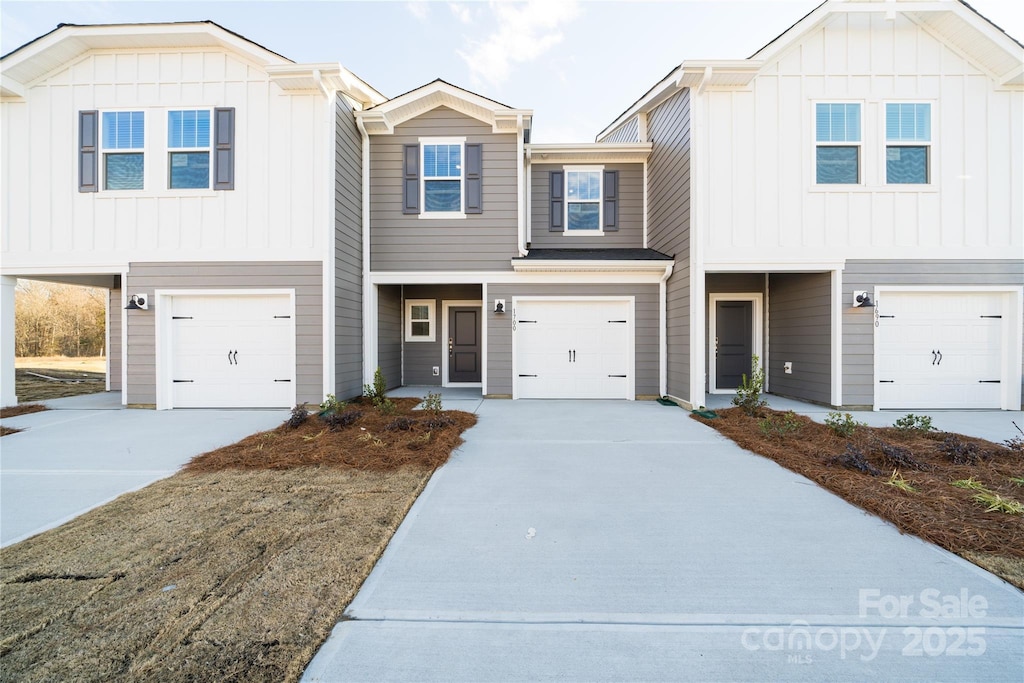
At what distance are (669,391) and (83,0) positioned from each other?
12374mm

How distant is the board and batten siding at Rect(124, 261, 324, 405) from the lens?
6.95 m

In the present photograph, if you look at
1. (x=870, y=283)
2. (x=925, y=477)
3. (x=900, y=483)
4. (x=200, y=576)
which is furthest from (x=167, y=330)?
(x=870, y=283)

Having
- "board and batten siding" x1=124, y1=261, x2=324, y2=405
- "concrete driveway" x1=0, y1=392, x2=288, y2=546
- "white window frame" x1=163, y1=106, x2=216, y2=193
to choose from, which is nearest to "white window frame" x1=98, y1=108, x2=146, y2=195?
"white window frame" x1=163, y1=106, x2=216, y2=193

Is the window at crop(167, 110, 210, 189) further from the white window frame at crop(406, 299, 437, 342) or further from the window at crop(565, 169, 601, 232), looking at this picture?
the window at crop(565, 169, 601, 232)

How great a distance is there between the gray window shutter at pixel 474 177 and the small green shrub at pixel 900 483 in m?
6.80

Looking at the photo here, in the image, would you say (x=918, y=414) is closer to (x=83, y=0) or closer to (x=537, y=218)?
(x=537, y=218)

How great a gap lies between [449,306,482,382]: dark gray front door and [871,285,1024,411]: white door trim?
291 inches

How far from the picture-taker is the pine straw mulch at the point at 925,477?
2.70 metres

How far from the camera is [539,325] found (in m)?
8.12

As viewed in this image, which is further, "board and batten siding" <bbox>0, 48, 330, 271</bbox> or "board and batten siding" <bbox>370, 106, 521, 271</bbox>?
"board and batten siding" <bbox>370, 106, 521, 271</bbox>

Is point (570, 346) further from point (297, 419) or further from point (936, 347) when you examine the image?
point (936, 347)

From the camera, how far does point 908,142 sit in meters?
6.83

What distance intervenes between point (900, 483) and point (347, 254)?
772cm

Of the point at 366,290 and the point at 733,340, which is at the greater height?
the point at 366,290
